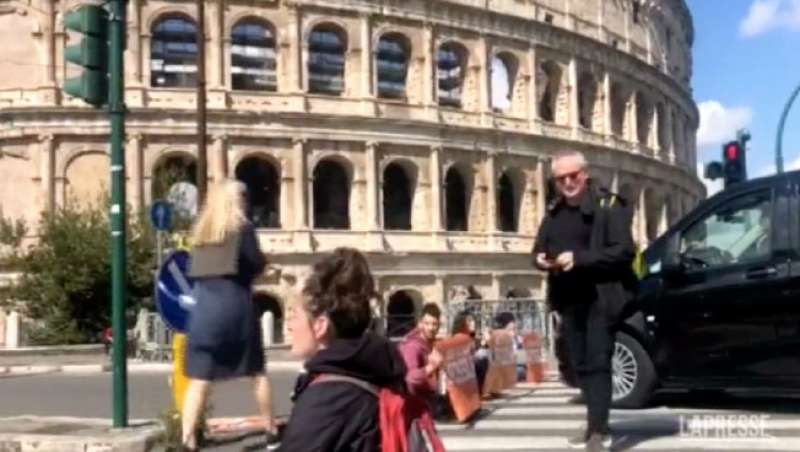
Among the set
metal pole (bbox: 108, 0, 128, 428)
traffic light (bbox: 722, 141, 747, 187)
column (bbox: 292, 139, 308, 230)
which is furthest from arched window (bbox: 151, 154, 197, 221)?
metal pole (bbox: 108, 0, 128, 428)

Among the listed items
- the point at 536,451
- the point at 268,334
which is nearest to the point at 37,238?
the point at 268,334

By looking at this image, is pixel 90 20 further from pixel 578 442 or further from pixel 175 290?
pixel 578 442

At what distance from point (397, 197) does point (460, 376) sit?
121ft

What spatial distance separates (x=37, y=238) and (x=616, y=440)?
3604 cm

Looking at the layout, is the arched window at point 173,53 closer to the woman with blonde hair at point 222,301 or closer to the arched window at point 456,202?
the arched window at point 456,202

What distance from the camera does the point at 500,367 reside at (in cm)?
1373

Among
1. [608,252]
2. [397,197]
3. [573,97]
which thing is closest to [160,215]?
[608,252]

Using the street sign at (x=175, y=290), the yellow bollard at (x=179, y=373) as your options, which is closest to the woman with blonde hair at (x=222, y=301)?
the yellow bollard at (x=179, y=373)

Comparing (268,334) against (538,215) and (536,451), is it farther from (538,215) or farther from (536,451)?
(536,451)

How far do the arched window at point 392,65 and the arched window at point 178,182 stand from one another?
25.5ft

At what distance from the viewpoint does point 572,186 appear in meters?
7.85

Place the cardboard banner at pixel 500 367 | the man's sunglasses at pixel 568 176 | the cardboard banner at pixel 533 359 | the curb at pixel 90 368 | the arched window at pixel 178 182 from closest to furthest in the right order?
the man's sunglasses at pixel 568 176
the cardboard banner at pixel 500 367
the cardboard banner at pixel 533 359
the curb at pixel 90 368
the arched window at pixel 178 182

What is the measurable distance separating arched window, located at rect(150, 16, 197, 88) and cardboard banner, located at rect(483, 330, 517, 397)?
31.0 metres

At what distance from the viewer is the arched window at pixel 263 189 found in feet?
148
